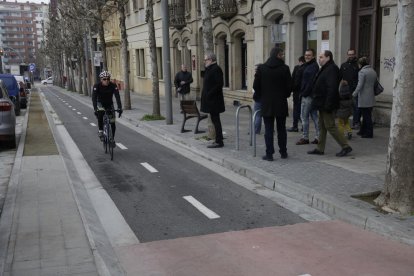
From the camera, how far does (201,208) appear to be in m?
6.71

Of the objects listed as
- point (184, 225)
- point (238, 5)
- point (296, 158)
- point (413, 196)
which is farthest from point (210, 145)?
point (238, 5)

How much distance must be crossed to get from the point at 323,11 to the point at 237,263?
11.3m

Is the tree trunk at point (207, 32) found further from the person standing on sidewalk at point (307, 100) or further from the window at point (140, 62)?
the window at point (140, 62)

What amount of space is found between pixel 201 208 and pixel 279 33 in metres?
7.75

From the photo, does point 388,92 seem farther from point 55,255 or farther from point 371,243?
point 55,255

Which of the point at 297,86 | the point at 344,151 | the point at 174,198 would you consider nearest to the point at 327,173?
the point at 344,151

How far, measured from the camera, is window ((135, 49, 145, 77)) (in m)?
37.5

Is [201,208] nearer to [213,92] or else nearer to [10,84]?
[213,92]

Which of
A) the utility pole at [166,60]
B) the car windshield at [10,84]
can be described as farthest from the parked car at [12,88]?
the utility pole at [166,60]

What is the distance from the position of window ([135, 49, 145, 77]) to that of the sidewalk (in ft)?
84.5

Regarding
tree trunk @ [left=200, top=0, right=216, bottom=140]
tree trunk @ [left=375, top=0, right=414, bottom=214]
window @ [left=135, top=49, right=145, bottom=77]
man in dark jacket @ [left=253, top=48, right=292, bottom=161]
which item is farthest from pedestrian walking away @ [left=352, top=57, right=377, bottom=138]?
window @ [left=135, top=49, right=145, bottom=77]

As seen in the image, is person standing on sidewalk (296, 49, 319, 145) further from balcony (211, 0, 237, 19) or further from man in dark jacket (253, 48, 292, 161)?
balcony (211, 0, 237, 19)

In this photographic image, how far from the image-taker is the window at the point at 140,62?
37469mm

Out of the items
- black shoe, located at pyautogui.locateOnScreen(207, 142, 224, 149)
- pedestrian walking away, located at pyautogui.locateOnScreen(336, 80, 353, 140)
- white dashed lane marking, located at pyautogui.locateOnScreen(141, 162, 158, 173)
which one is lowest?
white dashed lane marking, located at pyautogui.locateOnScreen(141, 162, 158, 173)
